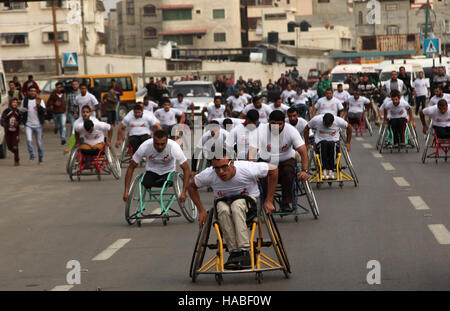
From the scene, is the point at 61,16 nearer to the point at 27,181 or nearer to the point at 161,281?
the point at 27,181

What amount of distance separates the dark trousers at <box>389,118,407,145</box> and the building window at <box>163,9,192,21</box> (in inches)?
3093

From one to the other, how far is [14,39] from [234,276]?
69.1m

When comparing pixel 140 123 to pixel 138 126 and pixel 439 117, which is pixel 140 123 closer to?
pixel 138 126

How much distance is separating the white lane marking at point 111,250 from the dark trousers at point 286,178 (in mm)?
2346

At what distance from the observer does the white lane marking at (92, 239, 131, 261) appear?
11.2 meters

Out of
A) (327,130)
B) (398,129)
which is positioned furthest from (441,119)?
(327,130)

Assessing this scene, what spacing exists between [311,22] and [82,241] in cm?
10278

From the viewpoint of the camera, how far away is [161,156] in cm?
1428

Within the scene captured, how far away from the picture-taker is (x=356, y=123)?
30031 millimetres

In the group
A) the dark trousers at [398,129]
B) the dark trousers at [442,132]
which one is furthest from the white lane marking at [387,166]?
the dark trousers at [398,129]

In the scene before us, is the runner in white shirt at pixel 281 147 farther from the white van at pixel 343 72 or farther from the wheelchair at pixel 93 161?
the white van at pixel 343 72

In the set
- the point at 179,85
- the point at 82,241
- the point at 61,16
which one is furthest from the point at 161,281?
the point at 61,16

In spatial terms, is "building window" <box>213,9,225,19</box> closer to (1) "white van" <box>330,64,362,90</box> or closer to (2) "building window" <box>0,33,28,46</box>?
(2) "building window" <box>0,33,28,46</box>

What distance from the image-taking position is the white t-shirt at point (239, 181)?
9594mm
